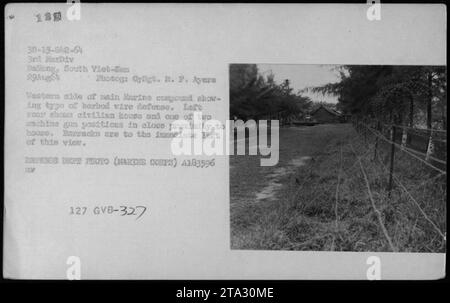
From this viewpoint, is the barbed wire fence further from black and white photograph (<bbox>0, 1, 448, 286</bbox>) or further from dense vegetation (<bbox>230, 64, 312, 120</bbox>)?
dense vegetation (<bbox>230, 64, 312, 120</bbox>)

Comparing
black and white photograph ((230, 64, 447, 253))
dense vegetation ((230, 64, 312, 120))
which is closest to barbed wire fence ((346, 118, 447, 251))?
black and white photograph ((230, 64, 447, 253))

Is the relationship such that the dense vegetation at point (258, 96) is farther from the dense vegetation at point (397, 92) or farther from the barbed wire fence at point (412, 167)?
the barbed wire fence at point (412, 167)

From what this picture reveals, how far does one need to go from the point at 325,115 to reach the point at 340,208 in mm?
210

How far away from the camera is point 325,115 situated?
1066mm

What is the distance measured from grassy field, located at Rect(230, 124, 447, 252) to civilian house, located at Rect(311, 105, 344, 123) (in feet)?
0.15

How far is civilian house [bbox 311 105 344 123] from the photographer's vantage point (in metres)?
1.06

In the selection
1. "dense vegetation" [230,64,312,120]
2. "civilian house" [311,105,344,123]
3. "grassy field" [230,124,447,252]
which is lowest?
"grassy field" [230,124,447,252]

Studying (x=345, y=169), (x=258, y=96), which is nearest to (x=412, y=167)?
(x=345, y=169)

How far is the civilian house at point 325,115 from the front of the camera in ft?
3.48

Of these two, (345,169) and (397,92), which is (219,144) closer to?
(345,169)

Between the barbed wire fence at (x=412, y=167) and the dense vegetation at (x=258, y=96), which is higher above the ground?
the dense vegetation at (x=258, y=96)

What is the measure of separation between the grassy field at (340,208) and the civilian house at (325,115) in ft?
0.15

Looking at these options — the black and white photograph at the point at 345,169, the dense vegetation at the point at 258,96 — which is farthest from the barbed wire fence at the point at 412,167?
the dense vegetation at the point at 258,96
